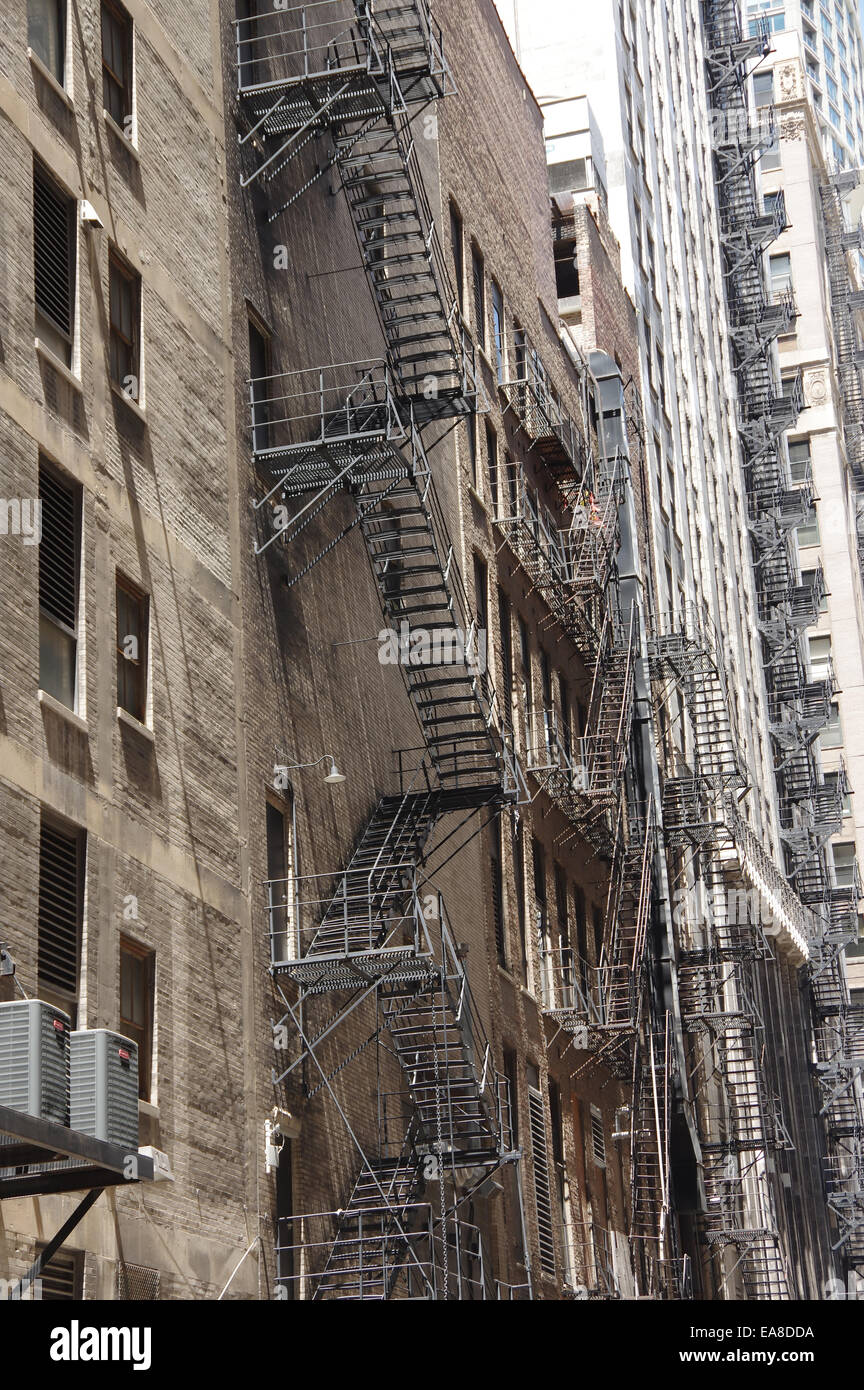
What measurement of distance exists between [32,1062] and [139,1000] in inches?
177

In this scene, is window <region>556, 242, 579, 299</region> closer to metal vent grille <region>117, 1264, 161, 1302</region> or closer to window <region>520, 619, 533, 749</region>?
window <region>520, 619, 533, 749</region>

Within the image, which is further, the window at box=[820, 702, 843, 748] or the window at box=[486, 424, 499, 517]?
the window at box=[820, 702, 843, 748]

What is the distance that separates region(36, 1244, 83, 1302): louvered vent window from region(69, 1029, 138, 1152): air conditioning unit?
4.64 ft

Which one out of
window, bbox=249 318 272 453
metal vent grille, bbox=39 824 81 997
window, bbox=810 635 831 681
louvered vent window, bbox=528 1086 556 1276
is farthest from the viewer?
window, bbox=810 635 831 681

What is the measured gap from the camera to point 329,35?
30250 mm

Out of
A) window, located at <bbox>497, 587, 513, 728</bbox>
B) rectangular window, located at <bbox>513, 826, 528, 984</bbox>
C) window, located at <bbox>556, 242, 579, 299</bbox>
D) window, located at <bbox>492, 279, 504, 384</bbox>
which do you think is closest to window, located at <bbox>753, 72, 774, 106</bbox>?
window, located at <bbox>556, 242, 579, 299</bbox>

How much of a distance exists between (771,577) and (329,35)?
54.4 meters

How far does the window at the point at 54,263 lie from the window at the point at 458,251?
1682cm

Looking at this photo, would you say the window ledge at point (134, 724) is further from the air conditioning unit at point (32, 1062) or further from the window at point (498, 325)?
the window at point (498, 325)

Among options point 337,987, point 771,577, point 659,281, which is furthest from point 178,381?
point 771,577

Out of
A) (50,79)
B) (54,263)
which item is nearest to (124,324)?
(54,263)

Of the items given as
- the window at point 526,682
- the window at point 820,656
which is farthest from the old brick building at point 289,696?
the window at point 820,656

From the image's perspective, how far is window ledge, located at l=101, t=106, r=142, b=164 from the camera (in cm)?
2145

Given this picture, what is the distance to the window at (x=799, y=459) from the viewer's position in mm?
97875
